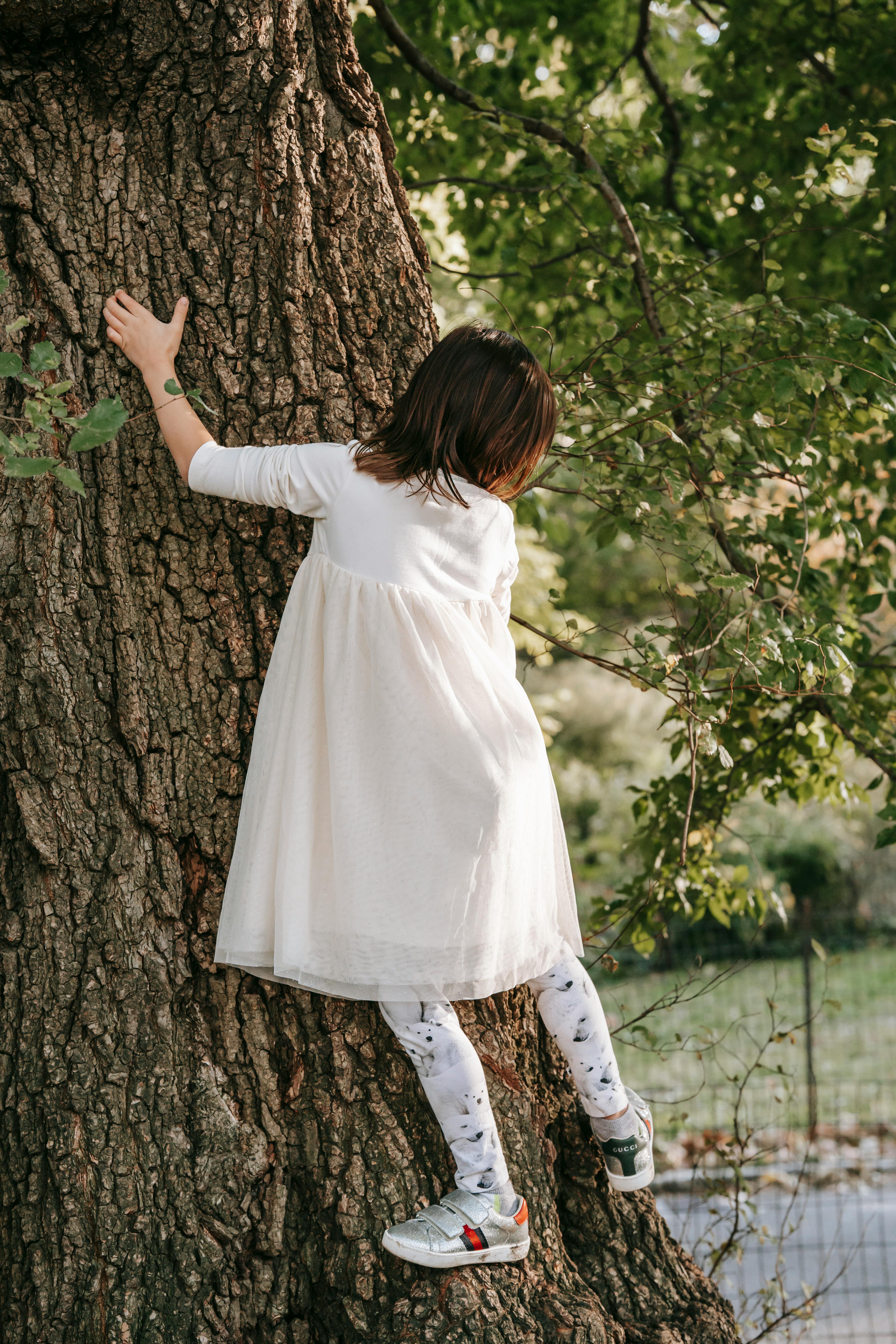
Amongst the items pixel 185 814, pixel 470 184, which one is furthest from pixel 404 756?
pixel 470 184

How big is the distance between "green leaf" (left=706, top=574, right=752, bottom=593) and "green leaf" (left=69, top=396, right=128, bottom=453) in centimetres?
134

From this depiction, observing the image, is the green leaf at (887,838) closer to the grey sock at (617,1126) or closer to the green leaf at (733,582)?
the green leaf at (733,582)

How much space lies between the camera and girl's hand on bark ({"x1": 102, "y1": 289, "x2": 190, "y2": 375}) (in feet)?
6.79

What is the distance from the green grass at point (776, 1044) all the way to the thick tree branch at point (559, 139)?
342cm

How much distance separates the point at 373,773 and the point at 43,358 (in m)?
0.88

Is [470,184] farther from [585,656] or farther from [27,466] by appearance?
[27,466]

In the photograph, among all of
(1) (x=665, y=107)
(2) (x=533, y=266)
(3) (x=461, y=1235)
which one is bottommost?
(3) (x=461, y=1235)

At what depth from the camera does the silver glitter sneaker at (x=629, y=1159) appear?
2.17m

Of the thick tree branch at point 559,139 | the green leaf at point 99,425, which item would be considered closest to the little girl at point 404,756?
the green leaf at point 99,425

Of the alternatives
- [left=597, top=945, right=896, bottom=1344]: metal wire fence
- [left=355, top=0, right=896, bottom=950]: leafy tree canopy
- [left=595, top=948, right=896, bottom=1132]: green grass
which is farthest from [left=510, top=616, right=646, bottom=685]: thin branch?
[left=595, top=948, right=896, bottom=1132]: green grass

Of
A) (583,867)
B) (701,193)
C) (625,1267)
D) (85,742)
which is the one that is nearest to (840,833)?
(583,867)

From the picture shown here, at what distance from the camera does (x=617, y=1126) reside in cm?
217

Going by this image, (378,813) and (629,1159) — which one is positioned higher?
(378,813)

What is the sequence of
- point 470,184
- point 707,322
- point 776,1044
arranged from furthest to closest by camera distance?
point 776,1044 < point 470,184 < point 707,322
